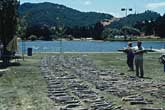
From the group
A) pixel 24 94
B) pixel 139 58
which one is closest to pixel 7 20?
pixel 139 58

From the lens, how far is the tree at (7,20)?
136ft

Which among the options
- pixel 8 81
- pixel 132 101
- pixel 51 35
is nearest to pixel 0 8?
pixel 8 81

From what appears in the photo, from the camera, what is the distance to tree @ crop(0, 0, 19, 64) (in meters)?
41.6

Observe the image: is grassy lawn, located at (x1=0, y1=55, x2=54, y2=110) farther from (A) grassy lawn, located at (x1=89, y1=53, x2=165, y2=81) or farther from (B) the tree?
(B) the tree

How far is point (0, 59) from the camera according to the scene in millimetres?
44062

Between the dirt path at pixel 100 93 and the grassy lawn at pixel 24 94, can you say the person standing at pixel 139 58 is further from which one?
the grassy lawn at pixel 24 94

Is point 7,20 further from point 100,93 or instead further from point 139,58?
point 100,93

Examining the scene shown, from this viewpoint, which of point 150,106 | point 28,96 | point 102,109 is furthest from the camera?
point 28,96

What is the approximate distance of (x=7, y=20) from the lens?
41.7 metres

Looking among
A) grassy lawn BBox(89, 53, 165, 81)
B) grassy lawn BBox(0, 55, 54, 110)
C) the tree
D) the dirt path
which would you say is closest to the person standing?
grassy lawn BBox(89, 53, 165, 81)

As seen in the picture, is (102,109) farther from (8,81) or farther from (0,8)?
(0,8)

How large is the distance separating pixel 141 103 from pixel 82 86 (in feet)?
19.1

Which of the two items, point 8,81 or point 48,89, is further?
point 8,81

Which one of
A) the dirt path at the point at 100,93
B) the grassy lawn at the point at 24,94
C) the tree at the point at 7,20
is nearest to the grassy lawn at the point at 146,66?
the dirt path at the point at 100,93
